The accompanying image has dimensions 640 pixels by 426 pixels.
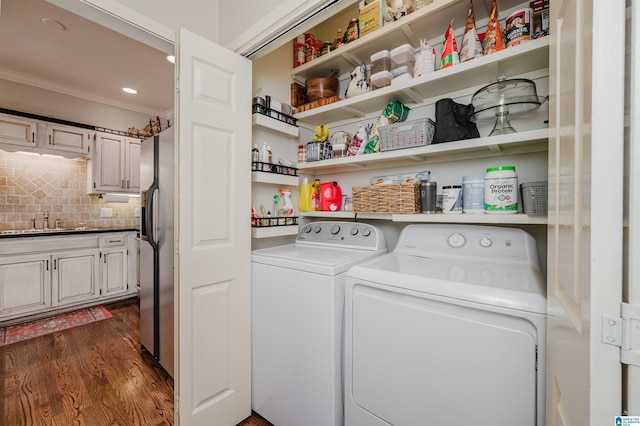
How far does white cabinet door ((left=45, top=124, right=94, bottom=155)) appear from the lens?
3223mm

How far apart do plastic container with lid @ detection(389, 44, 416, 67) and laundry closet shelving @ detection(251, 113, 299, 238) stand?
0.81m

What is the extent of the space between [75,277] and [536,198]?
441 cm

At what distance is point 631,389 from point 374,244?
1.29 metres

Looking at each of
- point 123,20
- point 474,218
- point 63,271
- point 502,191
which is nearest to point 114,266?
point 63,271

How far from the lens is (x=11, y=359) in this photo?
2168 millimetres

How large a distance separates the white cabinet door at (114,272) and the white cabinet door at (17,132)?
1483 millimetres

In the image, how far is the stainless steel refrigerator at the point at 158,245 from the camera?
187cm

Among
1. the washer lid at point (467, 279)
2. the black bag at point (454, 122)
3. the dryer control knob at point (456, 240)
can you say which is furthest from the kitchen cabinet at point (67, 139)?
the dryer control knob at point (456, 240)

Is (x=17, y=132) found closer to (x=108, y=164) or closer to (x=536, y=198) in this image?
(x=108, y=164)

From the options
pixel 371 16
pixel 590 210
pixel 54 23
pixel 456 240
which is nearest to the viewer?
pixel 590 210

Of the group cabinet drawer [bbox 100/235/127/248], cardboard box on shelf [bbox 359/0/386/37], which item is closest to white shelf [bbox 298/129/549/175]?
cardboard box on shelf [bbox 359/0/386/37]

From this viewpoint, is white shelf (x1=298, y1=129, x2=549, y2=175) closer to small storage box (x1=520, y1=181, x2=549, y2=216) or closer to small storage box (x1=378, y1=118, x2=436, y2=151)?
small storage box (x1=378, y1=118, x2=436, y2=151)

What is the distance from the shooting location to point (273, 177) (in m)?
1.78

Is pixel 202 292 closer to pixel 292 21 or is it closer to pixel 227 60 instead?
pixel 227 60
